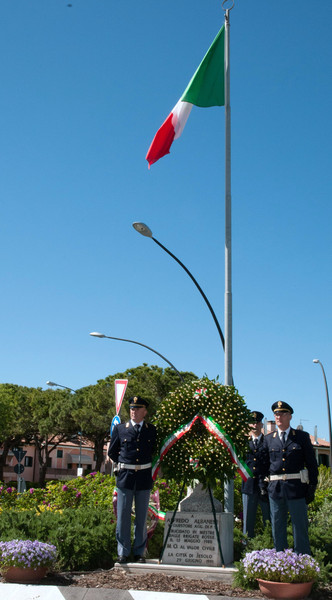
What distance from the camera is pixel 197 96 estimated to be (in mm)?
11812

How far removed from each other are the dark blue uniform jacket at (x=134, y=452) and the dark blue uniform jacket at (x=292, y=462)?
5.38 ft

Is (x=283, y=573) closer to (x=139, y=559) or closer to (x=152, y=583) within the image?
(x=152, y=583)

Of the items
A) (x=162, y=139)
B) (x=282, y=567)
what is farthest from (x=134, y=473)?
(x=162, y=139)

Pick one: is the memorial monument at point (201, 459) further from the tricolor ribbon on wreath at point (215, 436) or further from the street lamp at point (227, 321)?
the street lamp at point (227, 321)

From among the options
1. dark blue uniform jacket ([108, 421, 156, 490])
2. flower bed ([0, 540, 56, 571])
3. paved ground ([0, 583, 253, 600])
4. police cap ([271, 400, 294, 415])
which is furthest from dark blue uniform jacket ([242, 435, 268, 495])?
flower bed ([0, 540, 56, 571])

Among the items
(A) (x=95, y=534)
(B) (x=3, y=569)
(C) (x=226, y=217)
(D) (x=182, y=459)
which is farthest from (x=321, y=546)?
(C) (x=226, y=217)

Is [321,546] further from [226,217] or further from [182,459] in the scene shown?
[226,217]

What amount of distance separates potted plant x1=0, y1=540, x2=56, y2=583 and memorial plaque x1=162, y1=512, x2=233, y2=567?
1.57m

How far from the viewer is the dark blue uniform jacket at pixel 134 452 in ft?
26.7

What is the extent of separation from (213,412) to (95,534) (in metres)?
2.19

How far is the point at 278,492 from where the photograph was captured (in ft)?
24.4

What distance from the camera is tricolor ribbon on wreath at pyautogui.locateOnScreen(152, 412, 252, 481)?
8000mm

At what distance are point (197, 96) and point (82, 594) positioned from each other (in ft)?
29.4

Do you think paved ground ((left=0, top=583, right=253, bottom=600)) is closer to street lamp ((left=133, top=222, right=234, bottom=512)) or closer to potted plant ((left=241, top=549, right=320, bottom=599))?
potted plant ((left=241, top=549, right=320, bottom=599))
